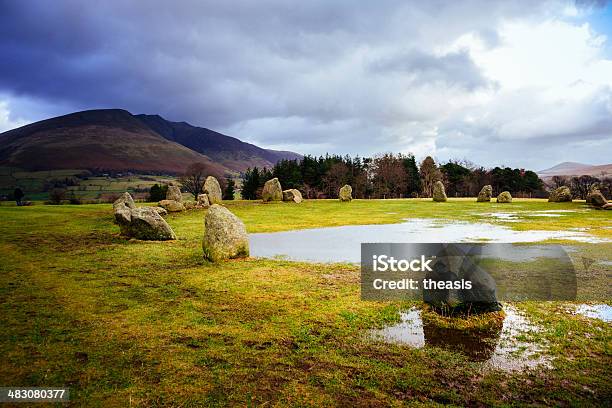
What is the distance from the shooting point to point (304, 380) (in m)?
5.77

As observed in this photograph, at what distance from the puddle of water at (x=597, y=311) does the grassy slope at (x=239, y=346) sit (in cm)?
39

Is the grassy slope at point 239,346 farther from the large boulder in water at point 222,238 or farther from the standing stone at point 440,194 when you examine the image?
the standing stone at point 440,194

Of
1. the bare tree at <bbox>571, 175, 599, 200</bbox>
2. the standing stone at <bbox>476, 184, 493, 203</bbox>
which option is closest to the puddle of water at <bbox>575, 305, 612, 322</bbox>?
the standing stone at <bbox>476, 184, 493, 203</bbox>

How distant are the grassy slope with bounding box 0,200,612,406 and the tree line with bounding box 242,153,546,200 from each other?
241 ft

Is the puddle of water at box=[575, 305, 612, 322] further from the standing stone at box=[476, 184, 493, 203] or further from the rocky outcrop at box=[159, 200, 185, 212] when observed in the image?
the standing stone at box=[476, 184, 493, 203]

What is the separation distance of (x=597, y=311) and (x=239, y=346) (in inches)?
346

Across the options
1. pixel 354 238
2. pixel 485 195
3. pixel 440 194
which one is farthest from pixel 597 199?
pixel 354 238

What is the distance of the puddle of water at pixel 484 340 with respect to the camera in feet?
21.2

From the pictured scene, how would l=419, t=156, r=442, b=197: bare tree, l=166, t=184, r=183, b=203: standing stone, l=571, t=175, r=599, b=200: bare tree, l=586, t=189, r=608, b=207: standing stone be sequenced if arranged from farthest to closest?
l=419, t=156, r=442, b=197: bare tree, l=571, t=175, r=599, b=200: bare tree, l=586, t=189, r=608, b=207: standing stone, l=166, t=184, r=183, b=203: standing stone

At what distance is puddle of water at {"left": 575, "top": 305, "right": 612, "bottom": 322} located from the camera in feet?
27.9

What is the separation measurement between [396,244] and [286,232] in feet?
27.1

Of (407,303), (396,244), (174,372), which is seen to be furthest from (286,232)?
(174,372)

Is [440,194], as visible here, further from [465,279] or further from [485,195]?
[465,279]

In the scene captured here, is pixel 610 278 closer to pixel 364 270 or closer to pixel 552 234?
pixel 364 270
